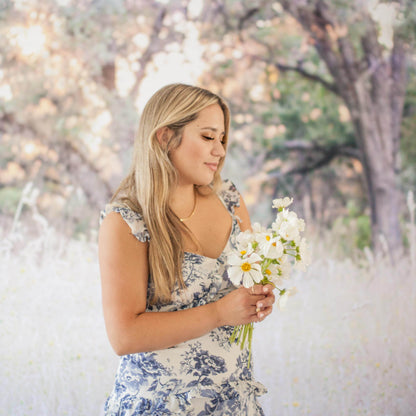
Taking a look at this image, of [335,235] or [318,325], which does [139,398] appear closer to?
[318,325]

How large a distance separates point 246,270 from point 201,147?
1.29ft

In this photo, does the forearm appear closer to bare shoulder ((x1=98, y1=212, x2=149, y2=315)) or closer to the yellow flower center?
bare shoulder ((x1=98, y1=212, x2=149, y2=315))

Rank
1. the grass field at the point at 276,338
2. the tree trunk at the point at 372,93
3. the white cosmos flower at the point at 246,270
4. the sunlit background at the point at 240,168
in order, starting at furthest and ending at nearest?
the tree trunk at the point at 372,93 → the sunlit background at the point at 240,168 → the grass field at the point at 276,338 → the white cosmos flower at the point at 246,270

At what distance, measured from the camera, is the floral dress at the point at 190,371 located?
3.89 ft

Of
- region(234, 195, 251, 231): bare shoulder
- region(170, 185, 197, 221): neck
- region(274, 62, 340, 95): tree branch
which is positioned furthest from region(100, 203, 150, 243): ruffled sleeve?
region(274, 62, 340, 95): tree branch

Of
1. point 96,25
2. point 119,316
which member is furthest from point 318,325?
point 96,25

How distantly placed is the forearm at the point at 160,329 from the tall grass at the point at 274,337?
132 centimetres

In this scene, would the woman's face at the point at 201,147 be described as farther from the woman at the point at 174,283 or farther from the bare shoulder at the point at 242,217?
the bare shoulder at the point at 242,217

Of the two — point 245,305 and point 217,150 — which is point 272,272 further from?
point 217,150

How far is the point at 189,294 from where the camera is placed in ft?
4.06

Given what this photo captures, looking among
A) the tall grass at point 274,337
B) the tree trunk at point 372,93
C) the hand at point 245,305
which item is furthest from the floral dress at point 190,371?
the tree trunk at point 372,93

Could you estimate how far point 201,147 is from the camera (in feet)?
4.20

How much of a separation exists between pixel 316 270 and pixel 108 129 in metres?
1.44

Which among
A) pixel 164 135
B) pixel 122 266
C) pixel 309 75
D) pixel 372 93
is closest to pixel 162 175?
pixel 164 135
